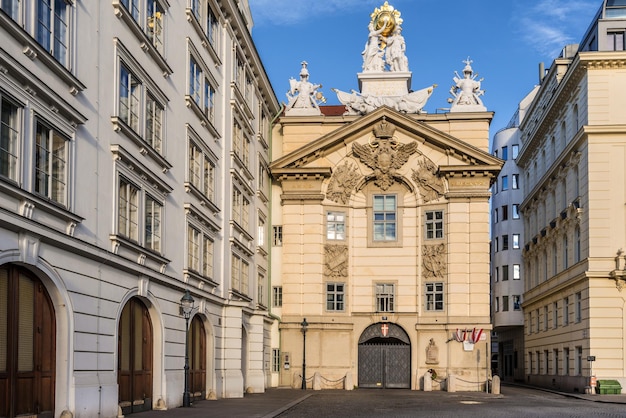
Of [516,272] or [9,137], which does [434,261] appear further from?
[9,137]

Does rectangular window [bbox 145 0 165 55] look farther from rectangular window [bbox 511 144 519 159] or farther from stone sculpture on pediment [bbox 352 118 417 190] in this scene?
rectangular window [bbox 511 144 519 159]

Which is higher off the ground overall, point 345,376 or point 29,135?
point 29,135

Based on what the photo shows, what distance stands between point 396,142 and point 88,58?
109ft

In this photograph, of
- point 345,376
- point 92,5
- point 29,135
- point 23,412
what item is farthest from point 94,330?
point 345,376

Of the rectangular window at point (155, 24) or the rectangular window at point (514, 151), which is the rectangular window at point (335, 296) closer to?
the rectangular window at point (155, 24)

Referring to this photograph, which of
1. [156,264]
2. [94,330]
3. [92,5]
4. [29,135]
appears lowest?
[94,330]

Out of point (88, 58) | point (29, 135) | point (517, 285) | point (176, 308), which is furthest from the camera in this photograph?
point (517, 285)

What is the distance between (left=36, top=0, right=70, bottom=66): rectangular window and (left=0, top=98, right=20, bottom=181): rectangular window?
1.97m

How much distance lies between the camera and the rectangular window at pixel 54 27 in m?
19.4

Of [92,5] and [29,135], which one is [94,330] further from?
[92,5]

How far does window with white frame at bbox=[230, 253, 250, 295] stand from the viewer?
41.8m

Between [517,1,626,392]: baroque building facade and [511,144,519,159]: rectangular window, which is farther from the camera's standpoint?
[511,144,519,159]: rectangular window

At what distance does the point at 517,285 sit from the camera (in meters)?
81.8

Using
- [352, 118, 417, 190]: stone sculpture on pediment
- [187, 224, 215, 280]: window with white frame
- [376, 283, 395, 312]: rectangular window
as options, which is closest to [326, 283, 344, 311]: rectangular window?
[376, 283, 395, 312]: rectangular window
